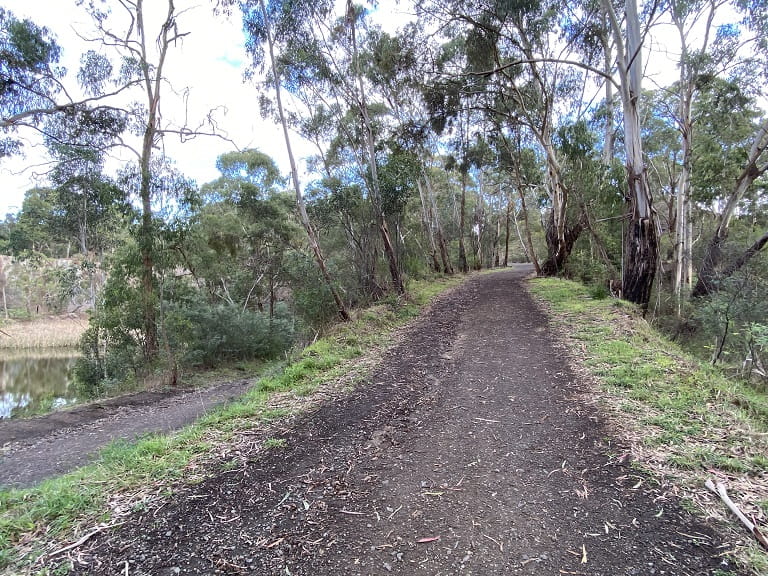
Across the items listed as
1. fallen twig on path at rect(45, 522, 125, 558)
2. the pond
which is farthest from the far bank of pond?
fallen twig on path at rect(45, 522, 125, 558)

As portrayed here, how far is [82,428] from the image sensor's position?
708 centimetres

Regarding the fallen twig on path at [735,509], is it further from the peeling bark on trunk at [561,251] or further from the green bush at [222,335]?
the peeling bark on trunk at [561,251]

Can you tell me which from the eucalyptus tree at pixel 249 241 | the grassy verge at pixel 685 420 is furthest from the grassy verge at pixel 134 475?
the eucalyptus tree at pixel 249 241

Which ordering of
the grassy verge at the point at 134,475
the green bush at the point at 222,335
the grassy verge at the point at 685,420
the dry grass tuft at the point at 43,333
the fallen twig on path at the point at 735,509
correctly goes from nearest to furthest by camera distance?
the fallen twig on path at the point at 735,509 < the grassy verge at the point at 134,475 < the grassy verge at the point at 685,420 < the green bush at the point at 222,335 < the dry grass tuft at the point at 43,333

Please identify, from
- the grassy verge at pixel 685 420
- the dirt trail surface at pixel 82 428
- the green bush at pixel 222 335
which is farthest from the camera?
the green bush at pixel 222 335

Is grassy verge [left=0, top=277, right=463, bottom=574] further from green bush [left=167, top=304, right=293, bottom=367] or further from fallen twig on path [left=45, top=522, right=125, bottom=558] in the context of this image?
green bush [left=167, top=304, right=293, bottom=367]

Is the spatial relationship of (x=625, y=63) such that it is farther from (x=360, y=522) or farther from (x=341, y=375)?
(x=360, y=522)

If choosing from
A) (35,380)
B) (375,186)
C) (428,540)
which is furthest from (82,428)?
(35,380)

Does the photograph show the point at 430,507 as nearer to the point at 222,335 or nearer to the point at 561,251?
the point at 222,335

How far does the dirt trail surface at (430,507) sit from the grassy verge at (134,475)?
0.69ft

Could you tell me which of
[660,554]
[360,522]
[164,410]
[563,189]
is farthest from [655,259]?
[164,410]

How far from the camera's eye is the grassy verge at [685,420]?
2510mm

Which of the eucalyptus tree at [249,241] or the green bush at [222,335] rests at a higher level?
the eucalyptus tree at [249,241]

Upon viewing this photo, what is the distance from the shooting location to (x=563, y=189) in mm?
14234
